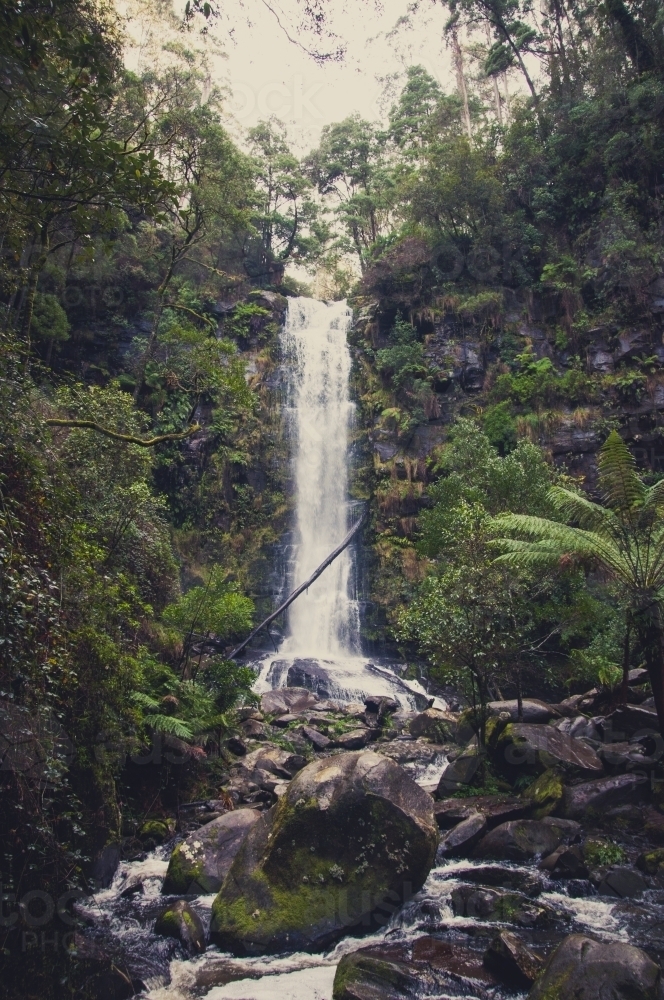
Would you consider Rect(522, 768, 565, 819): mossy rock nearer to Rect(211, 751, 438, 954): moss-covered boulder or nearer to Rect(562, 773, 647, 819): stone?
Rect(562, 773, 647, 819): stone

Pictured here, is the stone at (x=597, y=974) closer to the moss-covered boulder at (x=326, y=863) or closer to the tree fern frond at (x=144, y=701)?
the moss-covered boulder at (x=326, y=863)

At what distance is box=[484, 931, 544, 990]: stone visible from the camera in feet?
15.8

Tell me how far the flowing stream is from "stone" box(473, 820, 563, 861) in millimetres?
346

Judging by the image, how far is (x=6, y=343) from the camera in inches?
195

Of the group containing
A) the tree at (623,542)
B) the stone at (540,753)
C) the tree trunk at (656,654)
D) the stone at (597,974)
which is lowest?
the stone at (597,974)

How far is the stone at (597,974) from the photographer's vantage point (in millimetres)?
4000

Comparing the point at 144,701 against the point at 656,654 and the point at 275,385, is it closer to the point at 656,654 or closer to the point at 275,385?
the point at 656,654

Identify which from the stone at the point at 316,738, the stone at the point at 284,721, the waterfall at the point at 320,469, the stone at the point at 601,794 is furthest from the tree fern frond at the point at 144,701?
the waterfall at the point at 320,469

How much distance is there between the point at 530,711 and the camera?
10109 mm

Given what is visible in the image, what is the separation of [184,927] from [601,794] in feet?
16.8

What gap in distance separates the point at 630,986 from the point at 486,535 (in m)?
6.69

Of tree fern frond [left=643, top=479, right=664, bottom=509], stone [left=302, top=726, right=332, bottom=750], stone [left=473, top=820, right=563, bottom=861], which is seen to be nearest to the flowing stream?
stone [left=473, top=820, right=563, bottom=861]

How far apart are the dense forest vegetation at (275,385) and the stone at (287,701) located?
6.94 feet

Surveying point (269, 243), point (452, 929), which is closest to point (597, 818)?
point (452, 929)
